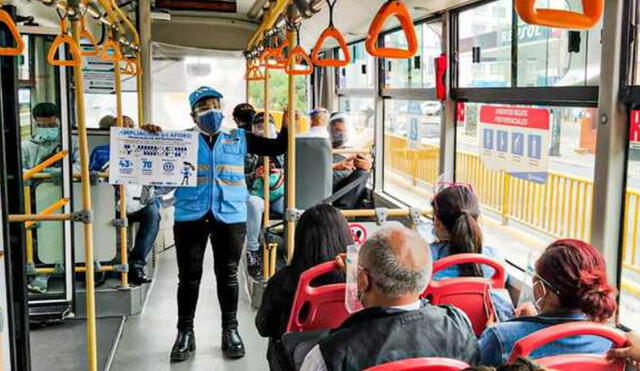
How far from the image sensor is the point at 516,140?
3.19m

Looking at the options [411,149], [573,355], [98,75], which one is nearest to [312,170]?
[411,149]

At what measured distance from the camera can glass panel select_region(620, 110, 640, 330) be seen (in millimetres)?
2307

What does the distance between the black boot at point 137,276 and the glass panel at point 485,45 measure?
2.52 m

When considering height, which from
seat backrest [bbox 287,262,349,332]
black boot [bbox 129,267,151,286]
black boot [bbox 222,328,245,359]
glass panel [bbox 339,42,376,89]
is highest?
glass panel [bbox 339,42,376,89]

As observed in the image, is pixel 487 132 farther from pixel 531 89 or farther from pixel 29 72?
pixel 29 72

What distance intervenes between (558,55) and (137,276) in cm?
307

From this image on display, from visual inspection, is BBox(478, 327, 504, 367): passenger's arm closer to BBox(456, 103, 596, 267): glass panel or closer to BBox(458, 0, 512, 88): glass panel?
BBox(456, 103, 596, 267): glass panel

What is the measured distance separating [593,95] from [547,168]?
2.07ft

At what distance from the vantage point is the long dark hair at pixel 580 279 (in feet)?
5.12

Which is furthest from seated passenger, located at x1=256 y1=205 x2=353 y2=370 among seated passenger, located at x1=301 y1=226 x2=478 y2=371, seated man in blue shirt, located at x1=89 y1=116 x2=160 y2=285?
seated man in blue shirt, located at x1=89 y1=116 x2=160 y2=285

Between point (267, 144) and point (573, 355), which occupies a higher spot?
point (267, 144)

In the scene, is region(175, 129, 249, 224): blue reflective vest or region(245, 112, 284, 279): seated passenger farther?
region(245, 112, 284, 279): seated passenger

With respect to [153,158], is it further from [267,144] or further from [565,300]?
[565,300]

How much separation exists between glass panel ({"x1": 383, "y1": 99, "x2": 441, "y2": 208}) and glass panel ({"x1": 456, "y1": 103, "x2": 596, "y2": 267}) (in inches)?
16.0
